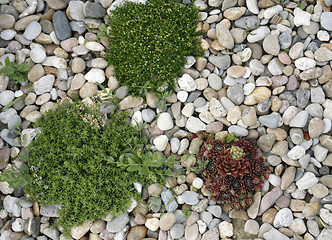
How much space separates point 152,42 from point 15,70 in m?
2.35

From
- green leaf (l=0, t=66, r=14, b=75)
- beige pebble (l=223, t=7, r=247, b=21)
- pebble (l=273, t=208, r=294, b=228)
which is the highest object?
beige pebble (l=223, t=7, r=247, b=21)

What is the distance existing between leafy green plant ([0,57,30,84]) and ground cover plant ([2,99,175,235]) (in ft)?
3.34

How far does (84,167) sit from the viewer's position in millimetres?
4676

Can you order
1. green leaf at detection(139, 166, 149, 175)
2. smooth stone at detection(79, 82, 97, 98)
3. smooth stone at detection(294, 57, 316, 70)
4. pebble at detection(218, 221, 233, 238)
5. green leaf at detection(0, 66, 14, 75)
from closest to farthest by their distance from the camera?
1. green leaf at detection(139, 166, 149, 175)
2. pebble at detection(218, 221, 233, 238)
3. smooth stone at detection(294, 57, 316, 70)
4. green leaf at detection(0, 66, 14, 75)
5. smooth stone at detection(79, 82, 97, 98)

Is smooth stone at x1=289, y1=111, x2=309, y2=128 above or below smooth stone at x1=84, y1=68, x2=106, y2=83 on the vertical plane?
below

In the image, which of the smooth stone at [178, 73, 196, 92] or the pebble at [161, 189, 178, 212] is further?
the smooth stone at [178, 73, 196, 92]

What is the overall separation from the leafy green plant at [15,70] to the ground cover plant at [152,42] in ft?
4.73

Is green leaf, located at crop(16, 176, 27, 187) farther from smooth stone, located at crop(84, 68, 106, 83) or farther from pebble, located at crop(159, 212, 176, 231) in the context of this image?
pebble, located at crop(159, 212, 176, 231)

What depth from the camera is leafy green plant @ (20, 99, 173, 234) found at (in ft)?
15.3

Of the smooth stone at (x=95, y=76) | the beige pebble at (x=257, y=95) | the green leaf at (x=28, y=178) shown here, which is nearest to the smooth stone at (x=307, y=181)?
the beige pebble at (x=257, y=95)

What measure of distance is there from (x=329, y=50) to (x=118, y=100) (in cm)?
339

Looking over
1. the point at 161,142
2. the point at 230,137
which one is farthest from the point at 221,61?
the point at 161,142

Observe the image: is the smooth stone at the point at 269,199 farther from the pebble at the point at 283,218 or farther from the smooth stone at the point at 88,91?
the smooth stone at the point at 88,91

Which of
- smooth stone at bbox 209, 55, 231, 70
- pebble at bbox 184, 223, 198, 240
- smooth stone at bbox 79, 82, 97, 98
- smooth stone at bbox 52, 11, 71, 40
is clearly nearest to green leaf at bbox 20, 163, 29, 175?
smooth stone at bbox 79, 82, 97, 98
